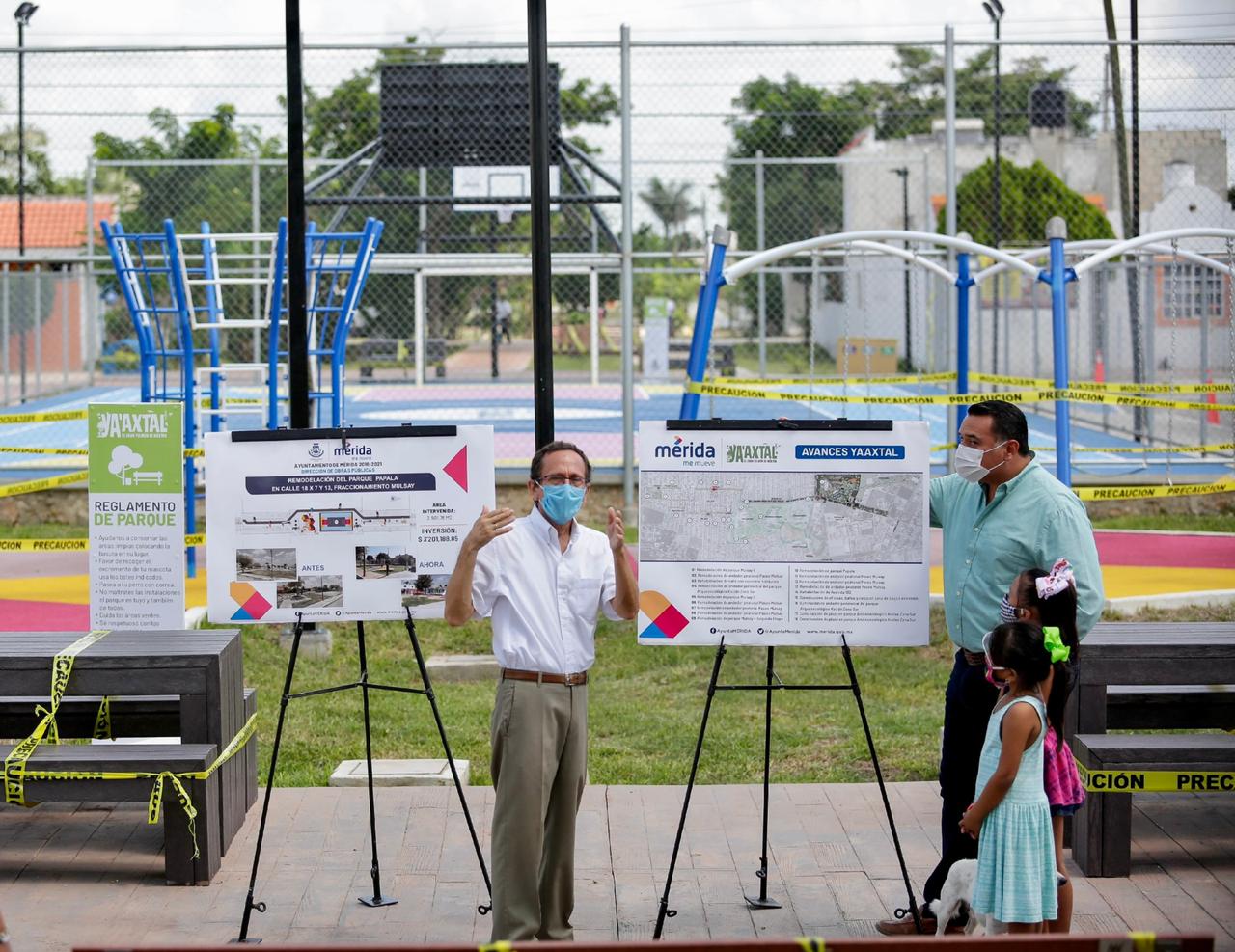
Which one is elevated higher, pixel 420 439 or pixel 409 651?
pixel 420 439

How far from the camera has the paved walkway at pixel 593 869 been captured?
579cm

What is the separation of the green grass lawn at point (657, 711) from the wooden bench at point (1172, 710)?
1.02 meters

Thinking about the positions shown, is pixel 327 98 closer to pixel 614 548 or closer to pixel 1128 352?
pixel 1128 352

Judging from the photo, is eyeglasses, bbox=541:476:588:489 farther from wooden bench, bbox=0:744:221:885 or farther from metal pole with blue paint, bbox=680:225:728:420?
metal pole with blue paint, bbox=680:225:728:420

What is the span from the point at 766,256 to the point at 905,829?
13.8ft

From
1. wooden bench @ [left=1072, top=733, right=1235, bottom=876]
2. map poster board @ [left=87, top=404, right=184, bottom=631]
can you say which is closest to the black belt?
map poster board @ [left=87, top=404, right=184, bottom=631]

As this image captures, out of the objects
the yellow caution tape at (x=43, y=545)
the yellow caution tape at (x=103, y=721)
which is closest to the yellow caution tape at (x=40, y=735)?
the yellow caution tape at (x=103, y=721)

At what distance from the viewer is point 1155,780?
6320 mm

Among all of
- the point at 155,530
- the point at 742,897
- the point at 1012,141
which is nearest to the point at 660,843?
the point at 742,897

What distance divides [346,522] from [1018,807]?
2632 millimetres

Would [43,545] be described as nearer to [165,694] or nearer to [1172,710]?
[165,694]

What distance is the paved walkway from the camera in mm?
5793

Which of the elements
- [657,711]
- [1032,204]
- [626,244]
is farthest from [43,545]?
[1032,204]

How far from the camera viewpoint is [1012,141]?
151 feet
